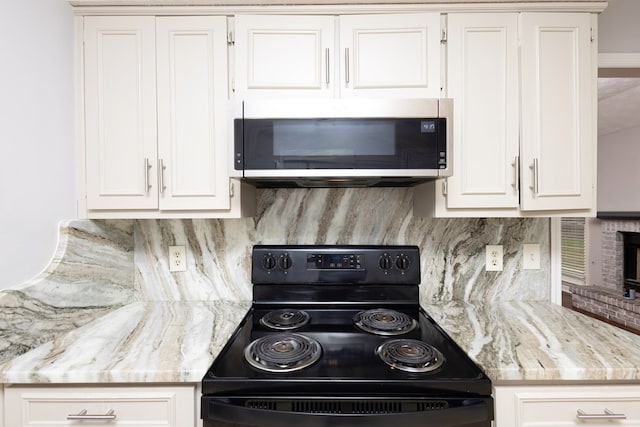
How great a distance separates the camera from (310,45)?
1.31m

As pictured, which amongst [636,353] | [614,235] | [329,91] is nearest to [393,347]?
[636,353]

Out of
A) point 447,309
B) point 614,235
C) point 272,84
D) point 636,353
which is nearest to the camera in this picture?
point 636,353

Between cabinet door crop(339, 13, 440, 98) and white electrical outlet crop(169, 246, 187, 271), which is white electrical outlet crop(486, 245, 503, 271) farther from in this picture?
white electrical outlet crop(169, 246, 187, 271)

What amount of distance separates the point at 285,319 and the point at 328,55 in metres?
1.09

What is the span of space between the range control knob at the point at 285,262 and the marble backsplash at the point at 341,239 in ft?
0.38

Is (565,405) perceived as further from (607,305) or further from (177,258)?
(607,305)

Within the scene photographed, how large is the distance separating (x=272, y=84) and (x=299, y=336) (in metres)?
0.97

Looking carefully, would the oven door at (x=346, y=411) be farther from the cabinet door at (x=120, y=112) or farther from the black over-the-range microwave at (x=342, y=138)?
the cabinet door at (x=120, y=112)

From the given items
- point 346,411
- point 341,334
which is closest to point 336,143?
point 341,334

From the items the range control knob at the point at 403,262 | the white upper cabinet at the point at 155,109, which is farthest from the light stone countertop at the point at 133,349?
the range control knob at the point at 403,262

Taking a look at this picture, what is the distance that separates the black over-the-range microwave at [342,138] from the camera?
→ 116cm

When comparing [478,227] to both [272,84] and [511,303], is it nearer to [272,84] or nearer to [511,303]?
[511,303]

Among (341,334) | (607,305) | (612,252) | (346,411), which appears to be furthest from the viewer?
(612,252)

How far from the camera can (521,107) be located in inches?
51.4
